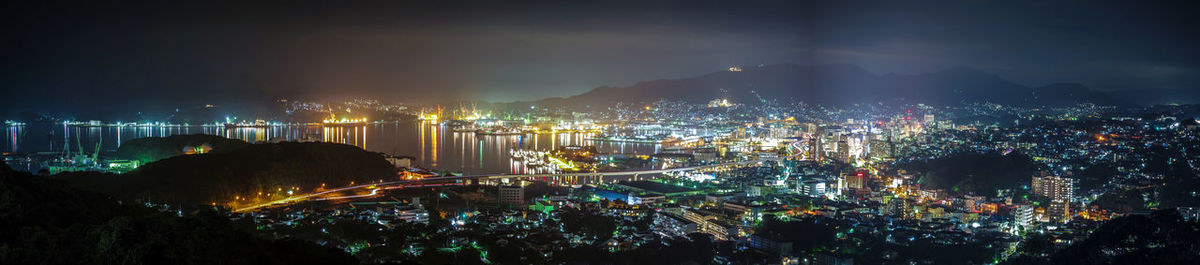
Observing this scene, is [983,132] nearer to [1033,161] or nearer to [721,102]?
[1033,161]

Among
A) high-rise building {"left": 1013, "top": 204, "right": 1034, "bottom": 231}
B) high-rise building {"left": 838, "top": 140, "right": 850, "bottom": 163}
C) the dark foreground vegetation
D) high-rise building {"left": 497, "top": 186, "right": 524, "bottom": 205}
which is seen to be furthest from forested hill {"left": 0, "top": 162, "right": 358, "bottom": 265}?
high-rise building {"left": 838, "top": 140, "right": 850, "bottom": 163}

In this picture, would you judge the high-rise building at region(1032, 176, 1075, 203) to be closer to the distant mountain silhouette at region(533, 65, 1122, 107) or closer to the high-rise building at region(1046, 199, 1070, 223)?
the high-rise building at region(1046, 199, 1070, 223)

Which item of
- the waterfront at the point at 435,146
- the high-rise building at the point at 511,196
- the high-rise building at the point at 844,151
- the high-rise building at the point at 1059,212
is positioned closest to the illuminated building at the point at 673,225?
the high-rise building at the point at 511,196

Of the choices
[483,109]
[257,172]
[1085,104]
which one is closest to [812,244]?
[257,172]

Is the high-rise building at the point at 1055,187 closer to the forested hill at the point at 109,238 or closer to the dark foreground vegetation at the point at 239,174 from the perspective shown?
the forested hill at the point at 109,238

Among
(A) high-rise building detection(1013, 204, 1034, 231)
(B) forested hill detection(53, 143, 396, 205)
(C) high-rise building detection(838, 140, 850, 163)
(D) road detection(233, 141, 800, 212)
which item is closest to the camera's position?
(A) high-rise building detection(1013, 204, 1034, 231)
